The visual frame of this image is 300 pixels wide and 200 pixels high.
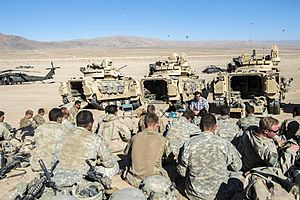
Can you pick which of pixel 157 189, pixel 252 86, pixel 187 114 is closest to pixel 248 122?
pixel 187 114

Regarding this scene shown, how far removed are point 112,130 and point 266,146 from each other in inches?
137

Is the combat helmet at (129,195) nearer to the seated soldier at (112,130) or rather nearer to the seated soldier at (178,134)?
the seated soldier at (178,134)

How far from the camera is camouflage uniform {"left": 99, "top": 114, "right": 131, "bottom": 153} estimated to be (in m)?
7.72

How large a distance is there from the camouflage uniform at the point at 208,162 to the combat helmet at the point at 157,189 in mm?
450

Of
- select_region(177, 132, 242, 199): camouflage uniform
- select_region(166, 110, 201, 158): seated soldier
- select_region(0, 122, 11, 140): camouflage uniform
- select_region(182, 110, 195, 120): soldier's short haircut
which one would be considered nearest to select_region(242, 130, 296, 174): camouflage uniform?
select_region(177, 132, 242, 199): camouflage uniform

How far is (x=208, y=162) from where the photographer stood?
Answer: 17.0 ft

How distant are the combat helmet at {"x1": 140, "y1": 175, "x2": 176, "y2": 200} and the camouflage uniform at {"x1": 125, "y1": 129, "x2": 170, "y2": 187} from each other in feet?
2.38

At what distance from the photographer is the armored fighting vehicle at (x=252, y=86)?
12547 millimetres

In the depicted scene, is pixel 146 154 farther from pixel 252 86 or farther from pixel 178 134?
pixel 252 86

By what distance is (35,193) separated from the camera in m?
4.57

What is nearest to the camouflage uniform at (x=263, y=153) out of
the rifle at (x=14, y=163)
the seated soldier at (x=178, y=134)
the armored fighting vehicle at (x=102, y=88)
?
the seated soldier at (x=178, y=134)

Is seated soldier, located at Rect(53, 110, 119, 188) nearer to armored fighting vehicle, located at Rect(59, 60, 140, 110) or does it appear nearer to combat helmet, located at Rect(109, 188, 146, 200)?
combat helmet, located at Rect(109, 188, 146, 200)

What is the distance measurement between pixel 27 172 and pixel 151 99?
8.58 meters

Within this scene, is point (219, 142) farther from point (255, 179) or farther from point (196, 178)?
point (255, 179)
